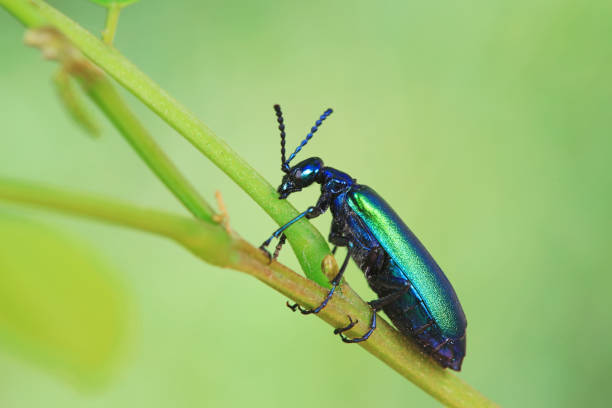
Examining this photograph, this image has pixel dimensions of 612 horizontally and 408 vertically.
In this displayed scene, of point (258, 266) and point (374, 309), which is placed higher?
point (374, 309)

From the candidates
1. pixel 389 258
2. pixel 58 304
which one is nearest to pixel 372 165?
pixel 389 258

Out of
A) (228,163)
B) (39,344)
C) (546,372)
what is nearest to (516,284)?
(546,372)

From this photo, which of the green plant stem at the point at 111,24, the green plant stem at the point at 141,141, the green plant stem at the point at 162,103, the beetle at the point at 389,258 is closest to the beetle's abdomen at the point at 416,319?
the beetle at the point at 389,258

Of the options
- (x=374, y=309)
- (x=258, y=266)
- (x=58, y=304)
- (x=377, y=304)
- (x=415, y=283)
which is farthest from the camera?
(x=415, y=283)

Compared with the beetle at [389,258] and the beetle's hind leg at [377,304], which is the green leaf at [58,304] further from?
the beetle at [389,258]

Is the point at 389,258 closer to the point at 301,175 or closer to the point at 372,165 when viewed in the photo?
the point at 301,175

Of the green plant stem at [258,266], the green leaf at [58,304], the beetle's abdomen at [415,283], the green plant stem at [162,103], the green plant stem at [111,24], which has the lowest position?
the green leaf at [58,304]

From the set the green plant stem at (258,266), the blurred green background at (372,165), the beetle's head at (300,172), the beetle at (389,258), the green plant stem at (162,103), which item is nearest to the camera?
the green plant stem at (258,266)
